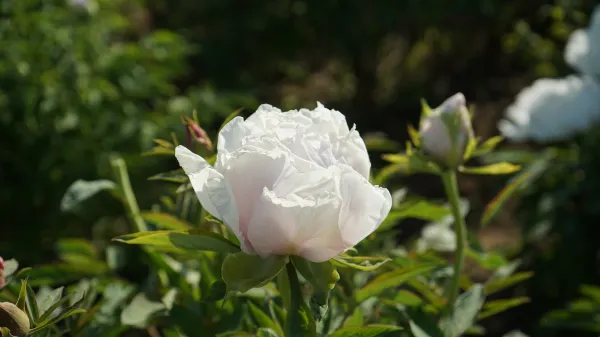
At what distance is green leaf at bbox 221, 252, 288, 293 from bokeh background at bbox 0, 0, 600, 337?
0.42m

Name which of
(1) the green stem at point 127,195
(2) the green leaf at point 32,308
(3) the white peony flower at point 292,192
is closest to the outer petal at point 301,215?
(3) the white peony flower at point 292,192

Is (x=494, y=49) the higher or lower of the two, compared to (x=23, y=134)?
lower

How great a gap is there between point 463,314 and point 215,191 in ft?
1.29

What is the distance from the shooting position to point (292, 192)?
0.65m

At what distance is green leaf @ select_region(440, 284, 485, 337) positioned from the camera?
89 centimetres

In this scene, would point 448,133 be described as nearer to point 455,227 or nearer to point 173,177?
point 455,227

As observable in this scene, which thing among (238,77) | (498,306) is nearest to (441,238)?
(498,306)

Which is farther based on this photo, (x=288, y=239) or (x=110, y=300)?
(x=110, y=300)

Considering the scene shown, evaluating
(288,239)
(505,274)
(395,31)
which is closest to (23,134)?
(505,274)

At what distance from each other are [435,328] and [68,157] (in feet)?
4.23

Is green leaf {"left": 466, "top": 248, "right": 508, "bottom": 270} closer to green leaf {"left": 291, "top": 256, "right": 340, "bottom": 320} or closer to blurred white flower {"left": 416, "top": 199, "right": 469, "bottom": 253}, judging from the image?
blurred white flower {"left": 416, "top": 199, "right": 469, "bottom": 253}

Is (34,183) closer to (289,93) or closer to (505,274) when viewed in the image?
(505,274)

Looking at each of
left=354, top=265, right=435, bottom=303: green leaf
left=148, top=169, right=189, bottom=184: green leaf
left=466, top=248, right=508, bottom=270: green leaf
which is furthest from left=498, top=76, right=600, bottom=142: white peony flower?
left=148, top=169, right=189, bottom=184: green leaf

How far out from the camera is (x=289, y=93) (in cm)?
409
